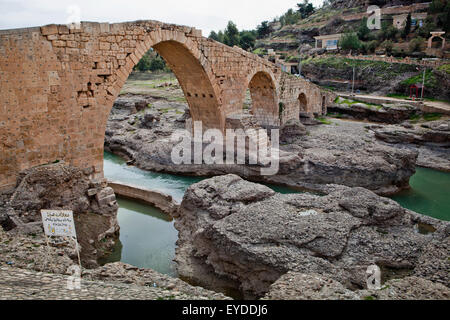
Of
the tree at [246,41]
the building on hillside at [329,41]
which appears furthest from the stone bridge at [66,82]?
the tree at [246,41]

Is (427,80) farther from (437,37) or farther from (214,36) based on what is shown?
(214,36)

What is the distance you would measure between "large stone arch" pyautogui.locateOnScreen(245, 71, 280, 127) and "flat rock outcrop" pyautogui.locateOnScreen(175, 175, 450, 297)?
11.0 meters

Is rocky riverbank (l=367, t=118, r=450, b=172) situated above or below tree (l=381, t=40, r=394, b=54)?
below

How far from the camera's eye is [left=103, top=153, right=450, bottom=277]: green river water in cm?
907

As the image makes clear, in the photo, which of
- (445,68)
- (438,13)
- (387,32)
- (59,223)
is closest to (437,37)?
(438,13)

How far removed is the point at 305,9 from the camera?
191 feet

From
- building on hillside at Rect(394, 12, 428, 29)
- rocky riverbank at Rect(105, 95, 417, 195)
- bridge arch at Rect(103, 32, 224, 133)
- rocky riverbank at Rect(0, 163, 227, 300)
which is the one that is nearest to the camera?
rocky riverbank at Rect(0, 163, 227, 300)

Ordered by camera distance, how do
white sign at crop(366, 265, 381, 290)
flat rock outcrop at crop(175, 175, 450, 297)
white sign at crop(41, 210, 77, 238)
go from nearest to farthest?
1. white sign at crop(41, 210, 77, 238)
2. white sign at crop(366, 265, 381, 290)
3. flat rock outcrop at crop(175, 175, 450, 297)

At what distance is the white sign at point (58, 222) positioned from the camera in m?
5.78

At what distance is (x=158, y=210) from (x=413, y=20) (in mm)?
36385

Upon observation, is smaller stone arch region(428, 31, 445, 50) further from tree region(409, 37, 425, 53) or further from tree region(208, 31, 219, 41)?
tree region(208, 31, 219, 41)

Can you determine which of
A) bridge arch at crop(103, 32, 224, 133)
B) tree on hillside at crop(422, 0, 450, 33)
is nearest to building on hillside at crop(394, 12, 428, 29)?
tree on hillside at crop(422, 0, 450, 33)
